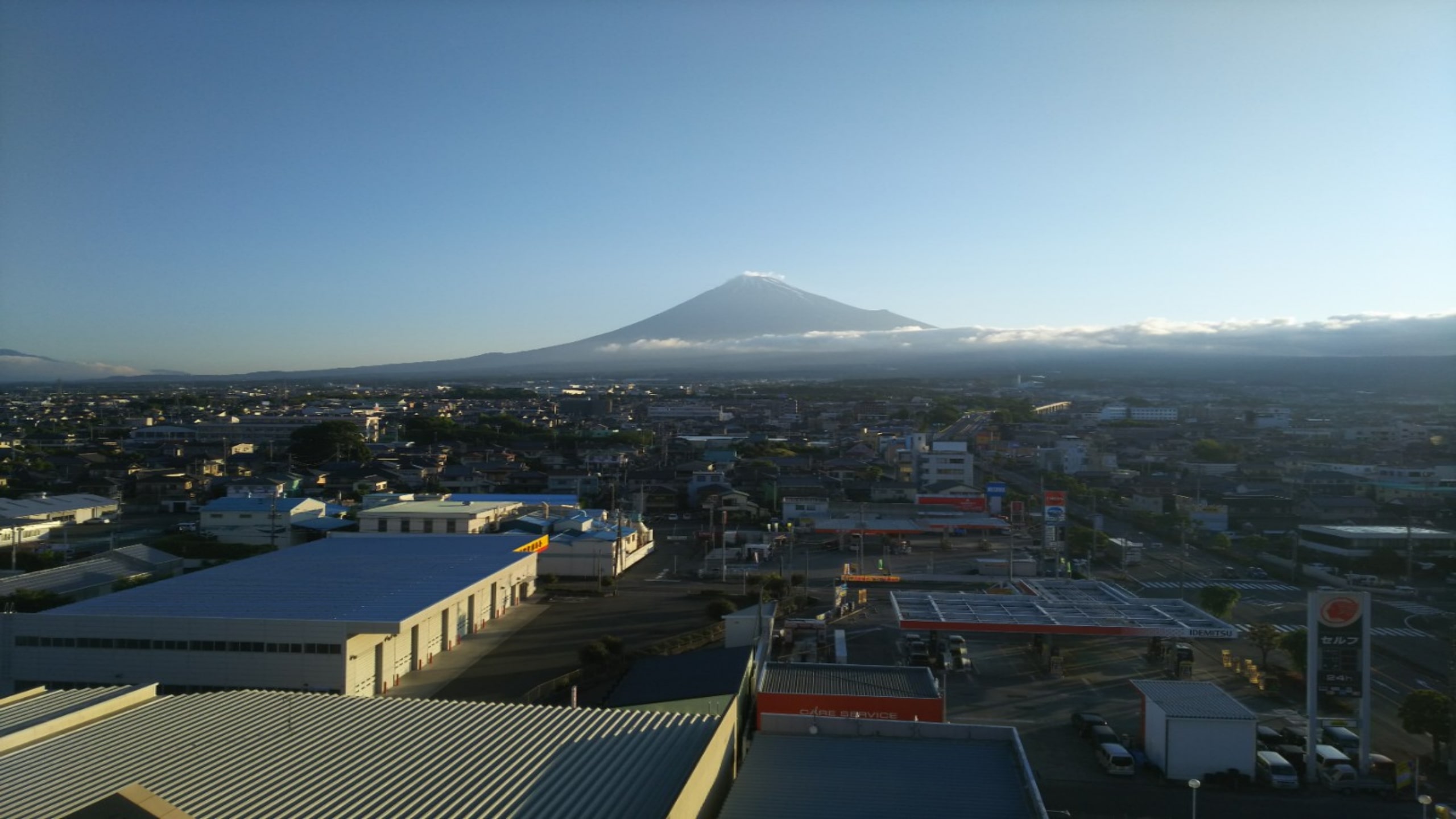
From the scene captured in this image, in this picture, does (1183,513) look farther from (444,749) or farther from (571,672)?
(444,749)

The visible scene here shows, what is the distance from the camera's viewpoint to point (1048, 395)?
182ft

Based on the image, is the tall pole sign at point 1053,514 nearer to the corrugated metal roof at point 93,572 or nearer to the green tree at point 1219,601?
the green tree at point 1219,601

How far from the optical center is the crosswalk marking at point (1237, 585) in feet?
33.4

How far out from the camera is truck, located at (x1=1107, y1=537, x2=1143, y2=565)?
37.8 feet

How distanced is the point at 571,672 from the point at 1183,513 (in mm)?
11124

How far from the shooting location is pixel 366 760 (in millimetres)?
3537

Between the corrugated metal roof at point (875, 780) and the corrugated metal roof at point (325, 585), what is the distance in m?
3.45

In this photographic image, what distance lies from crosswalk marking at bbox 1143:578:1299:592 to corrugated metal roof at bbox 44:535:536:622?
7.35 meters

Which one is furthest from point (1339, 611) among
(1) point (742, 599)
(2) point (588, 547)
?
(2) point (588, 547)

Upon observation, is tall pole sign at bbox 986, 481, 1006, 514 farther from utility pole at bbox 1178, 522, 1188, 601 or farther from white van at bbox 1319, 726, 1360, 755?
white van at bbox 1319, 726, 1360, 755

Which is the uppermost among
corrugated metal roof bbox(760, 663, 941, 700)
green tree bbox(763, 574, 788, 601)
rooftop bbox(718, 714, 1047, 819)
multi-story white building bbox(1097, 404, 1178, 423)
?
rooftop bbox(718, 714, 1047, 819)

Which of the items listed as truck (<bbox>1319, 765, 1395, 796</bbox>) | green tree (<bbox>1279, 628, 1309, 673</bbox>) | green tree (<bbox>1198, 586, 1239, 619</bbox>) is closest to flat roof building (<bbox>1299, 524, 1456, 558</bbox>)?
green tree (<bbox>1198, 586, 1239, 619</bbox>)

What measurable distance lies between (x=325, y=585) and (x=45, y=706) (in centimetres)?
313

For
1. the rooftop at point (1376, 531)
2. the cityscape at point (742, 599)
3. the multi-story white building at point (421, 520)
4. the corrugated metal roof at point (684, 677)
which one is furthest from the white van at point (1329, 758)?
the multi-story white building at point (421, 520)
